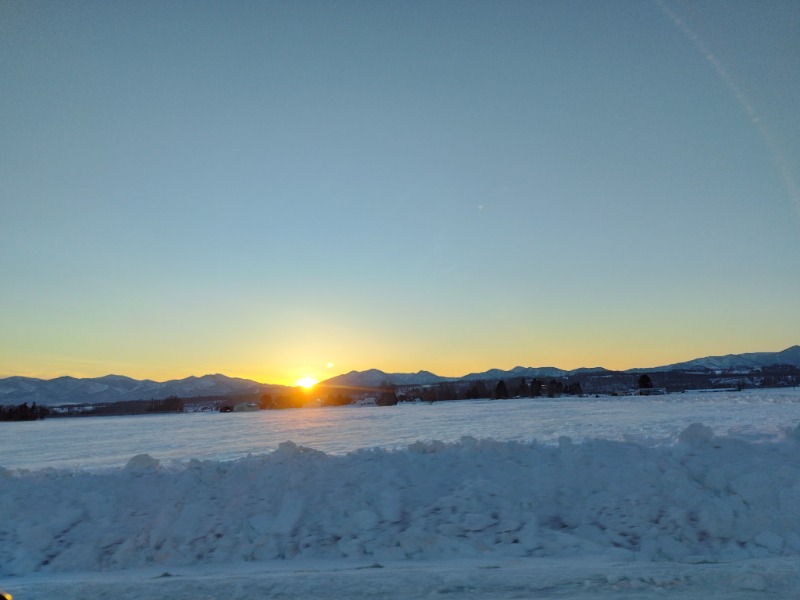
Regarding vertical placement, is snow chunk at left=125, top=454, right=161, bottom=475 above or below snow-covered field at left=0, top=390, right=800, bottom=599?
above

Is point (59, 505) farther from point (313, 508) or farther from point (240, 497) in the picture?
point (313, 508)

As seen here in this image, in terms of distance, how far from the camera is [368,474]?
1183 cm

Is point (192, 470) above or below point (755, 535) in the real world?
above

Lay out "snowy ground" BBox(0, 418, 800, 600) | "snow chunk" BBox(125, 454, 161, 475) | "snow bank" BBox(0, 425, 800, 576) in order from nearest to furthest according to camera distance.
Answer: "snowy ground" BBox(0, 418, 800, 600)
"snow bank" BBox(0, 425, 800, 576)
"snow chunk" BBox(125, 454, 161, 475)

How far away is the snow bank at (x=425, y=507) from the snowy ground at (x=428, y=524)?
0.11 ft

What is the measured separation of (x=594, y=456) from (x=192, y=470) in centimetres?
866

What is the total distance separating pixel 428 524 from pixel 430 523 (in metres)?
0.05

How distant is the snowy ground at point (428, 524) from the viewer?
7277 mm

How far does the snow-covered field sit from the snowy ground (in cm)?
3

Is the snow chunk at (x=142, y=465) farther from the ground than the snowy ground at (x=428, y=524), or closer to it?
farther from the ground

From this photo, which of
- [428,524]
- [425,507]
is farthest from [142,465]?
[428,524]

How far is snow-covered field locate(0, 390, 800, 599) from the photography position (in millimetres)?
7289

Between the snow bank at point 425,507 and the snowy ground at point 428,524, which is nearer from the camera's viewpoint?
the snowy ground at point 428,524

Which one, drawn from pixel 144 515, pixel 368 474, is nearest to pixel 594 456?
pixel 368 474
